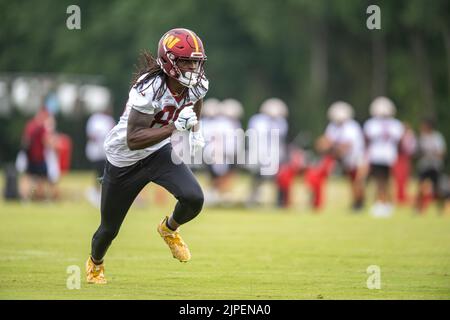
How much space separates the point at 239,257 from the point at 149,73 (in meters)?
3.40

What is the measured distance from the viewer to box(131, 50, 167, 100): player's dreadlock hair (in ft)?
29.9

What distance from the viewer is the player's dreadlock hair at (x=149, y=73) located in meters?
9.11

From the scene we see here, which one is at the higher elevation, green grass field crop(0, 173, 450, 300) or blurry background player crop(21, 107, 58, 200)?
blurry background player crop(21, 107, 58, 200)

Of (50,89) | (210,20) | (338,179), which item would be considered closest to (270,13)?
(210,20)

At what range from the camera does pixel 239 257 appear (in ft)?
39.2

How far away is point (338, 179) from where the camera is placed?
38.2 meters

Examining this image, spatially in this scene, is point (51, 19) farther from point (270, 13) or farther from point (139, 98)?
point (139, 98)

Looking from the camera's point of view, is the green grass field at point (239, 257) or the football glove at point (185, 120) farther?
the green grass field at point (239, 257)

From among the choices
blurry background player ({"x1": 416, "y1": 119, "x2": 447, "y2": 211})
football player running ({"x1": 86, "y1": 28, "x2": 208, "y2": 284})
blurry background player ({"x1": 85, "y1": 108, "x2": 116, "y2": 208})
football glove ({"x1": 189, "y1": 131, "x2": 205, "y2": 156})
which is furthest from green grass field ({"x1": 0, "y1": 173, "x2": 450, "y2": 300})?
blurry background player ({"x1": 85, "y1": 108, "x2": 116, "y2": 208})

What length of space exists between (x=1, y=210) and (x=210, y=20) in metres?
28.7

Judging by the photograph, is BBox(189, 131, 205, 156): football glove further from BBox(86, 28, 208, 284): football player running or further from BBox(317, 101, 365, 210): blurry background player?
BBox(317, 101, 365, 210): blurry background player

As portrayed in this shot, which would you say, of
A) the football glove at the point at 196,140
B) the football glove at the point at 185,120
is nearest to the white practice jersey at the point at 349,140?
the football glove at the point at 196,140

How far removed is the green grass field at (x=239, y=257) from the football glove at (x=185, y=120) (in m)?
Answer: 1.46

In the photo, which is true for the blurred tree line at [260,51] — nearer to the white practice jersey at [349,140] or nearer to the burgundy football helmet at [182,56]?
the white practice jersey at [349,140]
